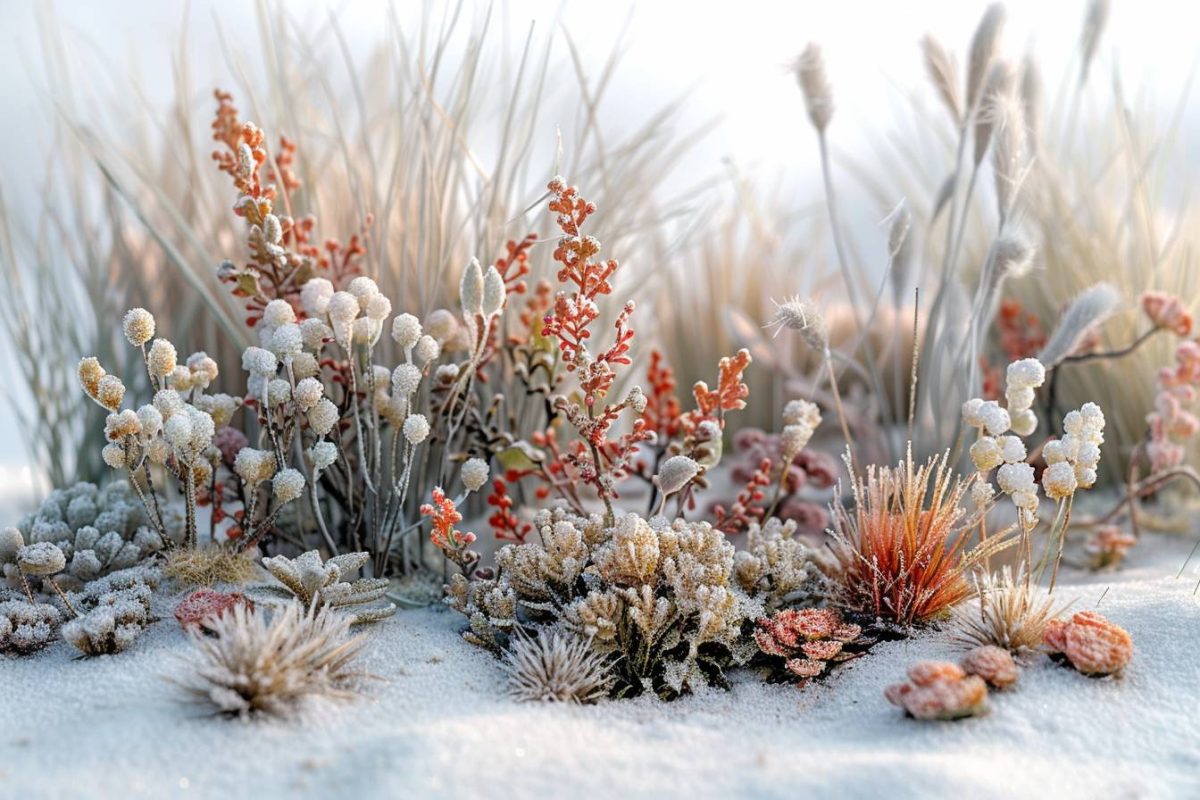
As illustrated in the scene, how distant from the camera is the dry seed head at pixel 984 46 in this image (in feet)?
8.49

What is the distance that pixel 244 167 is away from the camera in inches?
90.2

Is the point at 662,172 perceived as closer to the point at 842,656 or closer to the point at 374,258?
the point at 374,258

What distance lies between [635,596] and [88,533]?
1271mm

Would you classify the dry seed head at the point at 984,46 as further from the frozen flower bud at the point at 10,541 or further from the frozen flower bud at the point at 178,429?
the frozen flower bud at the point at 10,541

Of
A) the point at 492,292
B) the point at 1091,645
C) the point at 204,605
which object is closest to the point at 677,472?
the point at 492,292

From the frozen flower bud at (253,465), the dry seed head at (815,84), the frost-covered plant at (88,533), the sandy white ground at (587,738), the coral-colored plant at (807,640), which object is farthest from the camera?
the dry seed head at (815,84)

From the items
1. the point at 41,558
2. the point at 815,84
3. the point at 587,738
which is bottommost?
the point at 587,738

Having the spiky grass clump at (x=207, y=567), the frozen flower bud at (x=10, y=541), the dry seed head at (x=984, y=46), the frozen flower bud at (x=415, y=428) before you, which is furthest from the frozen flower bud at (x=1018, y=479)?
the frozen flower bud at (x=10, y=541)

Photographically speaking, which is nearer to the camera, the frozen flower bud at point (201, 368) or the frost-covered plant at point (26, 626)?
the frost-covered plant at point (26, 626)

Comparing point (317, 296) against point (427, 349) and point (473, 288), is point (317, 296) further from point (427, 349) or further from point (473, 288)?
point (473, 288)

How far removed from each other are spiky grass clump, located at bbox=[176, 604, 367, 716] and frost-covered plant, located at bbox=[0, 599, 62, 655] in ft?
1.43

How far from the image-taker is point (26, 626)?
7.22 ft

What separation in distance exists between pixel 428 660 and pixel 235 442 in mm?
823

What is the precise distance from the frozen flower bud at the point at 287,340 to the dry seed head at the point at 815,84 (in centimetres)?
147
